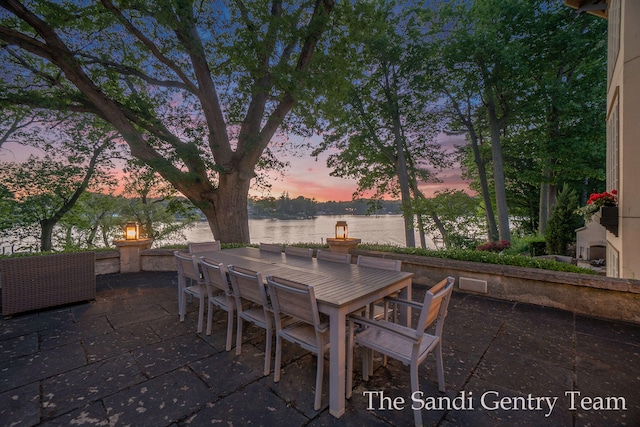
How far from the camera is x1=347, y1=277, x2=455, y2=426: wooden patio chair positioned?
5.75ft

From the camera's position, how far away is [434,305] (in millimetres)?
1849

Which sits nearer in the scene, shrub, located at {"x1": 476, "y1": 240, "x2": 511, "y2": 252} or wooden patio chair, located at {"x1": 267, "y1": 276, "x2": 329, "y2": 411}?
wooden patio chair, located at {"x1": 267, "y1": 276, "x2": 329, "y2": 411}

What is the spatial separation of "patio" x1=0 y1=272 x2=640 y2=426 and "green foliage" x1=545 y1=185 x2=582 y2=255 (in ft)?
34.4

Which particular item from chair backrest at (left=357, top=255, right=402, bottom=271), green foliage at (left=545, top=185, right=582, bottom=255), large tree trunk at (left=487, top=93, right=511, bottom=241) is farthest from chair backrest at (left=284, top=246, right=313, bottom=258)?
green foliage at (left=545, top=185, right=582, bottom=255)

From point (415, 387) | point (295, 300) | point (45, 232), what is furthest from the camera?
point (45, 232)

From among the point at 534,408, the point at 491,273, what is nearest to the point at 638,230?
the point at 491,273

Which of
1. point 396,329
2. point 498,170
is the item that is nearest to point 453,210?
point 498,170

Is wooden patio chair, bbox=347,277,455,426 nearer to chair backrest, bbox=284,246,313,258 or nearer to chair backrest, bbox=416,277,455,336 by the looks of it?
chair backrest, bbox=416,277,455,336

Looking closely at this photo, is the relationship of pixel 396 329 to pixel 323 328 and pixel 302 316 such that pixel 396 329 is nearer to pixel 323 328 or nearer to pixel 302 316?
pixel 323 328

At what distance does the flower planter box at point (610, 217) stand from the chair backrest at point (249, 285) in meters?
5.91

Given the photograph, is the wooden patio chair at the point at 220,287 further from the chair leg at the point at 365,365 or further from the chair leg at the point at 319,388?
the chair leg at the point at 365,365

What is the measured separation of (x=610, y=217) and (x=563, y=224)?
875cm

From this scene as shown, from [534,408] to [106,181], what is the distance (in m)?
15.5

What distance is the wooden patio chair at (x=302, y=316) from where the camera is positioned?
193 centimetres
